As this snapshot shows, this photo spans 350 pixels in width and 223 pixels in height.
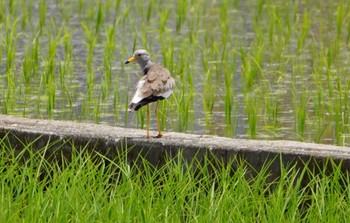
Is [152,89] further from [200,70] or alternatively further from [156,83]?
[200,70]

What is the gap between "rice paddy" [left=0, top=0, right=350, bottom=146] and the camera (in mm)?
6418

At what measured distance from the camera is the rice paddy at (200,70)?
642cm

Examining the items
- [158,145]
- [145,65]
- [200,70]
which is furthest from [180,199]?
[200,70]

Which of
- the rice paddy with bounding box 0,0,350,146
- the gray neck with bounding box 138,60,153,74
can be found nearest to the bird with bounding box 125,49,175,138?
the gray neck with bounding box 138,60,153,74

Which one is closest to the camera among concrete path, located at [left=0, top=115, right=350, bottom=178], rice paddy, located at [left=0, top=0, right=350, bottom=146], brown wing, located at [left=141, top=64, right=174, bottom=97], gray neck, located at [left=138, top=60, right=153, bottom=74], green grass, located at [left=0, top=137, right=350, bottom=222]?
green grass, located at [left=0, top=137, right=350, bottom=222]

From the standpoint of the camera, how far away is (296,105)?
6.56 meters

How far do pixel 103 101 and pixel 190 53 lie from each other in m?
1.23

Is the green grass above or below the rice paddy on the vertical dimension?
below

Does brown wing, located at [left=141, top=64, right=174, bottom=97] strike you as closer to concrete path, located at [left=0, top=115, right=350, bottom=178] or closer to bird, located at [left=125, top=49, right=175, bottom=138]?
bird, located at [left=125, top=49, right=175, bottom=138]

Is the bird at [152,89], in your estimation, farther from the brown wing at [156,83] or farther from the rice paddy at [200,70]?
the rice paddy at [200,70]

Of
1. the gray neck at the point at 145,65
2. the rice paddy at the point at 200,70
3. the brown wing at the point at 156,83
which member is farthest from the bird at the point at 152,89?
the rice paddy at the point at 200,70

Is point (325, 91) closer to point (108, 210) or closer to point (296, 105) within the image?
point (296, 105)

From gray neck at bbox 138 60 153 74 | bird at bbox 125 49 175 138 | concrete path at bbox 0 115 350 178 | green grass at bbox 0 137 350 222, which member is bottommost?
green grass at bbox 0 137 350 222

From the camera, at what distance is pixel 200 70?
777 centimetres
